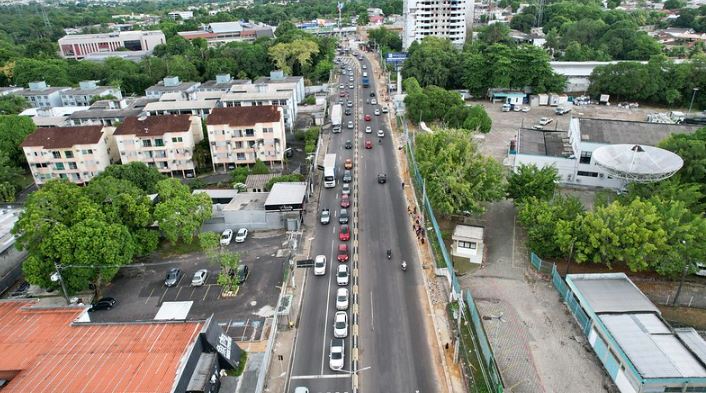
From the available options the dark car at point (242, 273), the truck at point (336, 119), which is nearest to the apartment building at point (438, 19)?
the truck at point (336, 119)

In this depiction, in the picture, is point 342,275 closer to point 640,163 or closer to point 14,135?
point 640,163

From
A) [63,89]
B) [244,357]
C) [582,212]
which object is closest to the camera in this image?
[244,357]

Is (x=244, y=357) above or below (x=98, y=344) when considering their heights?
below

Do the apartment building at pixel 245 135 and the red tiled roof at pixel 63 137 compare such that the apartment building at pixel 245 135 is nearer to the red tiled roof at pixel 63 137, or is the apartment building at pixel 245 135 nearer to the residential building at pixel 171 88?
the red tiled roof at pixel 63 137

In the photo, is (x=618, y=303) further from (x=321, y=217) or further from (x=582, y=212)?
(x=321, y=217)

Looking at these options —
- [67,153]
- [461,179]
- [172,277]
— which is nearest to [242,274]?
[172,277]

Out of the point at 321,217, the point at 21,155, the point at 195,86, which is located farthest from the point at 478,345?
the point at 195,86
